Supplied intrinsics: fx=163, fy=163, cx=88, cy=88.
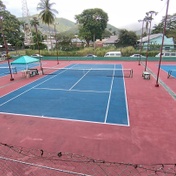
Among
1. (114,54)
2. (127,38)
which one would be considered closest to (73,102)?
(114,54)

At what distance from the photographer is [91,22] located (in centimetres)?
5503

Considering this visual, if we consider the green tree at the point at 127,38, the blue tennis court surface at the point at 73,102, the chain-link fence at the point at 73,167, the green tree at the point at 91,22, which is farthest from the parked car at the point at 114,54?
the chain-link fence at the point at 73,167

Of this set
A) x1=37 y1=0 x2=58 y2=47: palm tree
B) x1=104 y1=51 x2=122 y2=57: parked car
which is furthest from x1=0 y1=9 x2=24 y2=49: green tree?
x1=104 y1=51 x2=122 y2=57: parked car

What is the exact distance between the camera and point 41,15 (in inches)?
1631

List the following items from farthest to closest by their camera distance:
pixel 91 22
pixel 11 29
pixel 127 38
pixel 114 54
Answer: pixel 91 22 < pixel 11 29 < pixel 127 38 < pixel 114 54

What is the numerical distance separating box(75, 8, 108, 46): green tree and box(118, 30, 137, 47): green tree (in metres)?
9.90

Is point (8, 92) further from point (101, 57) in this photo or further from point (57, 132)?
point (101, 57)

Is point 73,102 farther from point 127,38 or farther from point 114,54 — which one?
point 127,38

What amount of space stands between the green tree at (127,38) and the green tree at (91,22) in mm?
9902

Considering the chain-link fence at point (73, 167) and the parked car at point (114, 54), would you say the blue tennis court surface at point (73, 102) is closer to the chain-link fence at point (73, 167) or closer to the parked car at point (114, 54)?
the chain-link fence at point (73, 167)

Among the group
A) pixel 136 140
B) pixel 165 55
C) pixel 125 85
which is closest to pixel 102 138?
pixel 136 140

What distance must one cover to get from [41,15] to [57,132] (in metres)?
40.5

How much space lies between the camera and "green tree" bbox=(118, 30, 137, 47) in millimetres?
48553

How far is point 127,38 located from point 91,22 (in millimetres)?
14246
